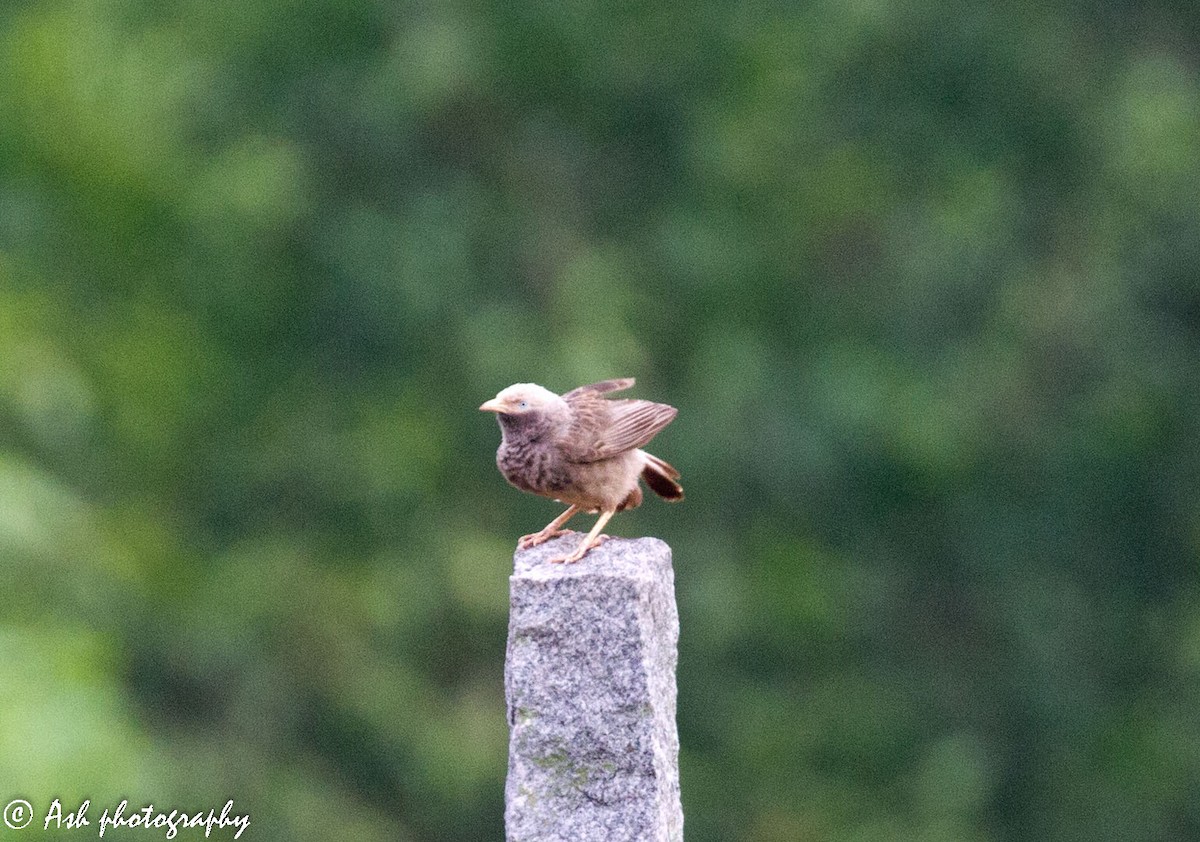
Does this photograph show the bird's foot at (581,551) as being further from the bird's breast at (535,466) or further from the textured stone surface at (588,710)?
the bird's breast at (535,466)

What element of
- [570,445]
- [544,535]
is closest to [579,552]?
[570,445]

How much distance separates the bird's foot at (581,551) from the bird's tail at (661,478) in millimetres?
735

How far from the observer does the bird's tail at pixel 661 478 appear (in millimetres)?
7004

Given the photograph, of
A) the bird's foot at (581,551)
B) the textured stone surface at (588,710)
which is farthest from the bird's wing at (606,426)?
the textured stone surface at (588,710)

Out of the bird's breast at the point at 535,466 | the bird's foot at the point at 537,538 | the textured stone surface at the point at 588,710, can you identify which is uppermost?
the bird's breast at the point at 535,466

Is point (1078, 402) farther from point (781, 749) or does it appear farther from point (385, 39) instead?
point (385, 39)

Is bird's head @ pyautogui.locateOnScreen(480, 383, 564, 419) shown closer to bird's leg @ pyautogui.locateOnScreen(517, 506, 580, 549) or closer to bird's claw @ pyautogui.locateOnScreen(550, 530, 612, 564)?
bird's leg @ pyautogui.locateOnScreen(517, 506, 580, 549)

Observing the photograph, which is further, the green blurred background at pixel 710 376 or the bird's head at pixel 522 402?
the green blurred background at pixel 710 376

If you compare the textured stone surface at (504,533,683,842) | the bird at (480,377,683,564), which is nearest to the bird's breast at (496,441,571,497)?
the bird at (480,377,683,564)

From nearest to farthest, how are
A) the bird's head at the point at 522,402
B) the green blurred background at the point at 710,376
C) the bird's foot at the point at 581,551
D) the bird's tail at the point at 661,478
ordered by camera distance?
the bird's foot at the point at 581,551
the bird's head at the point at 522,402
the bird's tail at the point at 661,478
the green blurred background at the point at 710,376

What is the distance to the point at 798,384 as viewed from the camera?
20156 mm

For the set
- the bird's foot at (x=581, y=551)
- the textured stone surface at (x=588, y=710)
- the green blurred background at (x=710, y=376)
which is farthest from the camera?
the green blurred background at (x=710, y=376)

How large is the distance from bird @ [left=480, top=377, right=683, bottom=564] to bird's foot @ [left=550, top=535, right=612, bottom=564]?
0.43ft

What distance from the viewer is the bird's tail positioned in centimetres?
700
